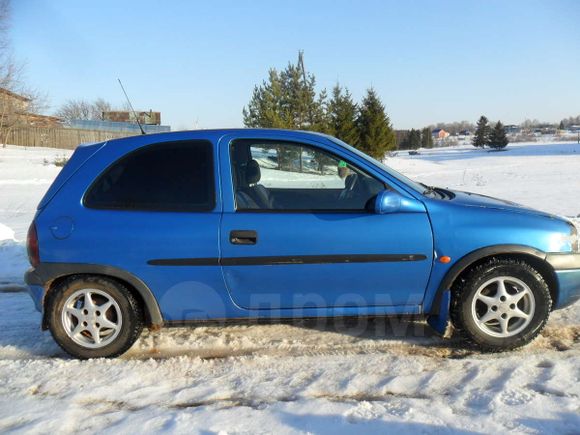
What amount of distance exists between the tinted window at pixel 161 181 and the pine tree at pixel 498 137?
77.0 meters

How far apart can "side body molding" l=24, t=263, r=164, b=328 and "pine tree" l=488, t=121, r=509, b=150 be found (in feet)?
254

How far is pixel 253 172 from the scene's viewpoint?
3631 millimetres

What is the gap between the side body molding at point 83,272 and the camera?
132 inches

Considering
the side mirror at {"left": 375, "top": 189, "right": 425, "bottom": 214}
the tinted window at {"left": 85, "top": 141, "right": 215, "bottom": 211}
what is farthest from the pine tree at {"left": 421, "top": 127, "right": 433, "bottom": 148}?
the tinted window at {"left": 85, "top": 141, "right": 215, "bottom": 211}

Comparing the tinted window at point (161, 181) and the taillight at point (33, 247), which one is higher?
the tinted window at point (161, 181)

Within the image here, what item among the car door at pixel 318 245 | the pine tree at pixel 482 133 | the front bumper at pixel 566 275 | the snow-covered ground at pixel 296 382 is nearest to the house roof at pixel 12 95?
the snow-covered ground at pixel 296 382

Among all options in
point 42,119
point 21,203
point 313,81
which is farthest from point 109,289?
point 42,119

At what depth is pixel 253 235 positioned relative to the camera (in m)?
3.29

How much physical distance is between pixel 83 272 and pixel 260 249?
127 cm

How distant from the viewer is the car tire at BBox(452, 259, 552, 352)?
337 cm

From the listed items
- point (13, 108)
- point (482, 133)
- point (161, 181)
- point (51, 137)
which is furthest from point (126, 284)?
point (482, 133)

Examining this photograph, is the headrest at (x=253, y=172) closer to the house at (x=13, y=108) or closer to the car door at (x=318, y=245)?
the car door at (x=318, y=245)

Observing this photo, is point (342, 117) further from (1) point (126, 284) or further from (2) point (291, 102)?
(1) point (126, 284)

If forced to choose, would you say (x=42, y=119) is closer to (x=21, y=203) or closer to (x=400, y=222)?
(x=21, y=203)
